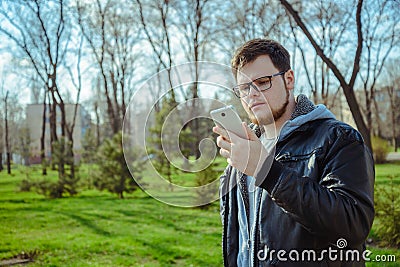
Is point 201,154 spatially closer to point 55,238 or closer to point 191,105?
point 191,105

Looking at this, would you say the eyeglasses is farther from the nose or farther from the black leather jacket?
the black leather jacket

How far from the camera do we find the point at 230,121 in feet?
3.17

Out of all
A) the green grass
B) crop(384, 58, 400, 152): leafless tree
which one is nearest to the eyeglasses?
the green grass

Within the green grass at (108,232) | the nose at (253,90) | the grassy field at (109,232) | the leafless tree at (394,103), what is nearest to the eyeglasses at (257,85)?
the nose at (253,90)

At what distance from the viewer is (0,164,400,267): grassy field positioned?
5348mm

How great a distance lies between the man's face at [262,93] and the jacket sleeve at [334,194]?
26 cm

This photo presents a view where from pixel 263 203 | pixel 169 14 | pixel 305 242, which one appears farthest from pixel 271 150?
pixel 169 14

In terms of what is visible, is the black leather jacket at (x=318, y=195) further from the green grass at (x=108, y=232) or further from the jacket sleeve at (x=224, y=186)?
the green grass at (x=108, y=232)

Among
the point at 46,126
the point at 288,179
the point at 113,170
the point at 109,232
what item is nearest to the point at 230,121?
the point at 288,179

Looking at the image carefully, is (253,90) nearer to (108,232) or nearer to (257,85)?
(257,85)

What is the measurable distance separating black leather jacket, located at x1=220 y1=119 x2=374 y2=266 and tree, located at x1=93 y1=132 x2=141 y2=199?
31.2 feet

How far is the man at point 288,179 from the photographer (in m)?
0.96

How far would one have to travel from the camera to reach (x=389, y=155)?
1281cm

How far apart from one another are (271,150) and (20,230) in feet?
24.3
